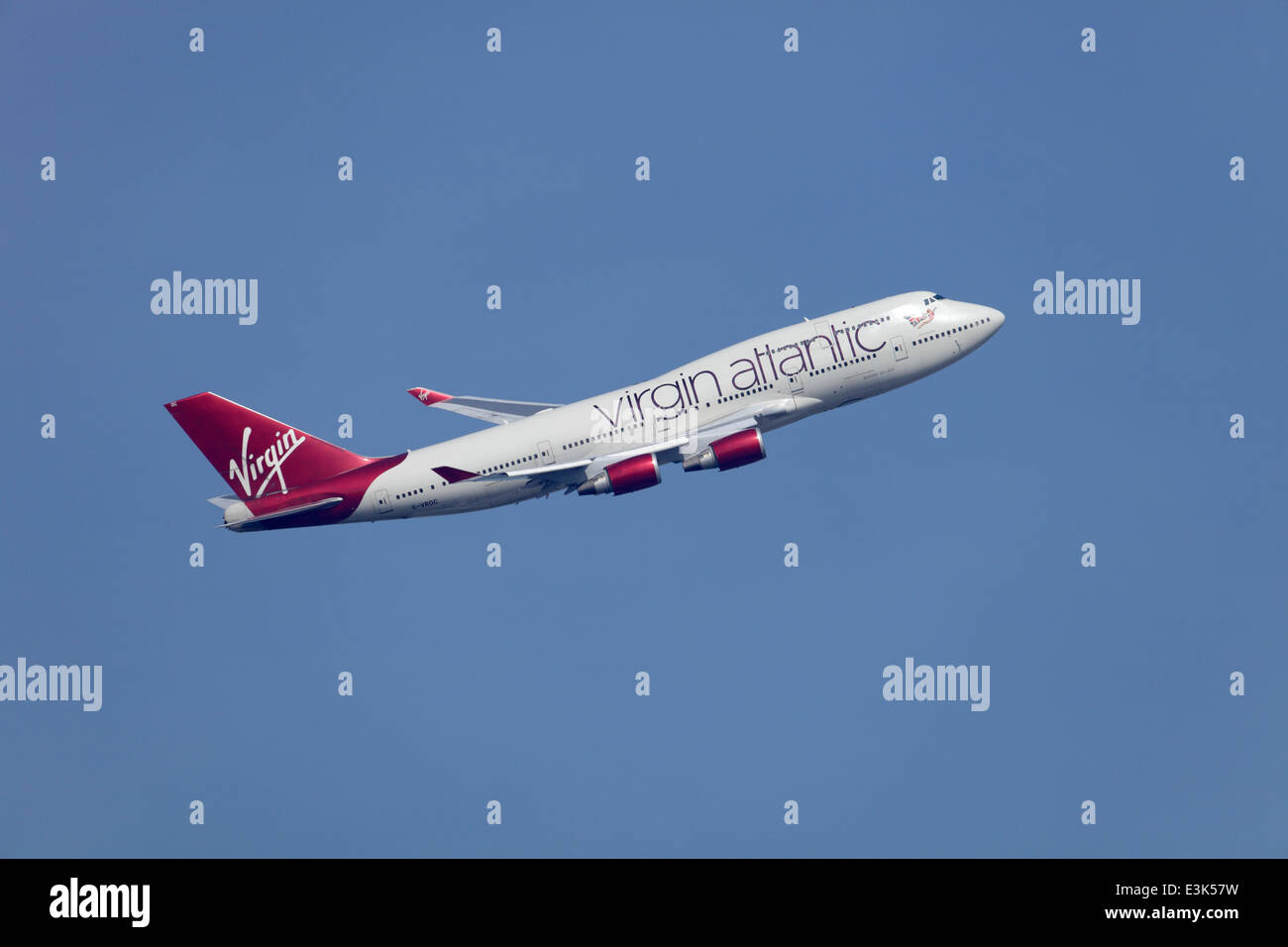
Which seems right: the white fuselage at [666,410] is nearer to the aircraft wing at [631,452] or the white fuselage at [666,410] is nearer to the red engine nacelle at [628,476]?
the aircraft wing at [631,452]

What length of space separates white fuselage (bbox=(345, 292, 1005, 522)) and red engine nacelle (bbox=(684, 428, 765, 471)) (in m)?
1.78

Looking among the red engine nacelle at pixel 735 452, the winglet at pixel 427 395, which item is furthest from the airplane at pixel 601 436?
the winglet at pixel 427 395

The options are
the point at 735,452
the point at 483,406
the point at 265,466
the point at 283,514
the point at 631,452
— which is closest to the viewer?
the point at 735,452

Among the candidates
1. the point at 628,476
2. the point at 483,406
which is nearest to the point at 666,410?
the point at 628,476

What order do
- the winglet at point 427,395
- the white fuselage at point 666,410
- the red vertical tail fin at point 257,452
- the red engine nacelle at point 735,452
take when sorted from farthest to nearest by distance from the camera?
the winglet at point 427,395 → the red vertical tail fin at point 257,452 → the white fuselage at point 666,410 → the red engine nacelle at point 735,452

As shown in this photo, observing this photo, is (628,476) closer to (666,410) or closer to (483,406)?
(666,410)

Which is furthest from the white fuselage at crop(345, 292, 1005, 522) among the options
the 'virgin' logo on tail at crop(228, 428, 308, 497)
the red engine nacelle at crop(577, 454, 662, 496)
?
the 'virgin' logo on tail at crop(228, 428, 308, 497)

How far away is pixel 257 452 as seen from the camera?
316ft

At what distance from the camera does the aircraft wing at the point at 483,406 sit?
101312 mm

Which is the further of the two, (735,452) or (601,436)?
(601,436)

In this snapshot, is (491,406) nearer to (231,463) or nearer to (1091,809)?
(231,463)

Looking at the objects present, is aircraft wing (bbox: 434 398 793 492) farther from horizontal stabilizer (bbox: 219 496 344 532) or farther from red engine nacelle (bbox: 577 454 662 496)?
horizontal stabilizer (bbox: 219 496 344 532)

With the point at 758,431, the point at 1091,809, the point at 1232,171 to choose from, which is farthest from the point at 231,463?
the point at 1232,171

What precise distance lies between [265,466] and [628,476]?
71.3ft
